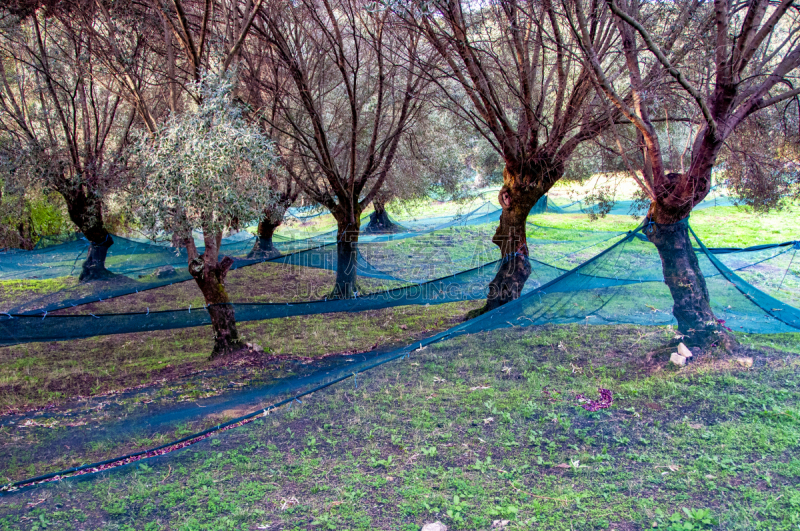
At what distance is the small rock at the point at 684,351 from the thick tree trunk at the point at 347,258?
17.5 feet

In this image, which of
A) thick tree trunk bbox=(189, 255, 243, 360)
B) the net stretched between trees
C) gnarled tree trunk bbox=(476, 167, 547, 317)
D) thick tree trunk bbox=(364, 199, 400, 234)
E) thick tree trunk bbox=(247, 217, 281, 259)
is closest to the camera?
the net stretched between trees

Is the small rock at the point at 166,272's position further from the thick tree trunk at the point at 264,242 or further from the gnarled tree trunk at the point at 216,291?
the gnarled tree trunk at the point at 216,291

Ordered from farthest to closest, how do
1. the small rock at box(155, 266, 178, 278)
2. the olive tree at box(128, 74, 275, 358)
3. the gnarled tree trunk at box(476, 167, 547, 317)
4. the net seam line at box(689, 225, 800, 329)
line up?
the small rock at box(155, 266, 178, 278) → the gnarled tree trunk at box(476, 167, 547, 317) → the olive tree at box(128, 74, 275, 358) → the net seam line at box(689, 225, 800, 329)

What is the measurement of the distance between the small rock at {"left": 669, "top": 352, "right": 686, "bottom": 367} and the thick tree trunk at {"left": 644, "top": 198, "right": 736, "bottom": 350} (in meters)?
0.18

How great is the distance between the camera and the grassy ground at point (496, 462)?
2.76m

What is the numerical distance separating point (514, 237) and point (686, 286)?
92.9 inches

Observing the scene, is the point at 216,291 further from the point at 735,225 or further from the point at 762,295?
the point at 735,225

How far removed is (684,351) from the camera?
183 inches

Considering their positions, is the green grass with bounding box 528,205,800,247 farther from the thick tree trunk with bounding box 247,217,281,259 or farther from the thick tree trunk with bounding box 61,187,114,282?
the thick tree trunk with bounding box 61,187,114,282

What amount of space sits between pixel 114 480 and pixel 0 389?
2.95 metres

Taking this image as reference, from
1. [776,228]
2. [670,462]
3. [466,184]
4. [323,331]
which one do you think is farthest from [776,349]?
[466,184]

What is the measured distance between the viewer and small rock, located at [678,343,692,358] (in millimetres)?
4625

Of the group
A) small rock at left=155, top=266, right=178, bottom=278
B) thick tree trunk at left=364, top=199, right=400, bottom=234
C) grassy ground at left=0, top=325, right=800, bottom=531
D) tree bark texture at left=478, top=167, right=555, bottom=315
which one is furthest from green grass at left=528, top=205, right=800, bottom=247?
small rock at left=155, top=266, right=178, bottom=278

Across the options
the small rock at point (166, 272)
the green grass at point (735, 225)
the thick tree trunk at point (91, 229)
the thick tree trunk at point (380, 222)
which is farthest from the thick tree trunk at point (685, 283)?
the thick tree trunk at point (380, 222)
